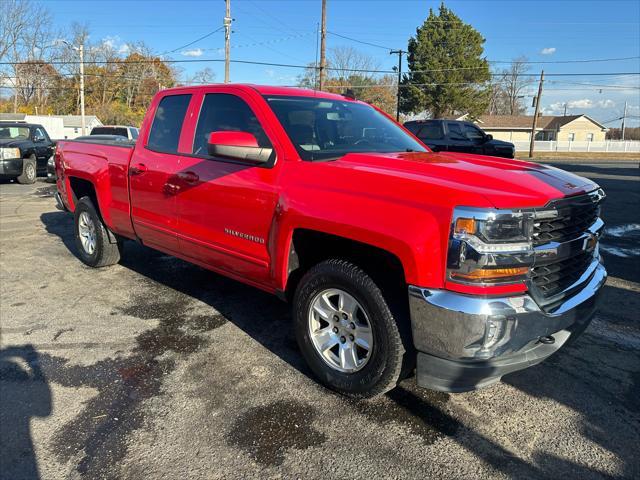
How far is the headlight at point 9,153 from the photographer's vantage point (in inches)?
552

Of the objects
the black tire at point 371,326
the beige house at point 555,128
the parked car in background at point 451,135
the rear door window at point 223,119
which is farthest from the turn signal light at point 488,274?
the beige house at point 555,128

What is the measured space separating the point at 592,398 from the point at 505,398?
54 centimetres

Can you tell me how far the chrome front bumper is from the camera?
2.41 meters

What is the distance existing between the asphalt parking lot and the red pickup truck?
0.35 m

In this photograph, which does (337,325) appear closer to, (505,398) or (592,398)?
(505,398)

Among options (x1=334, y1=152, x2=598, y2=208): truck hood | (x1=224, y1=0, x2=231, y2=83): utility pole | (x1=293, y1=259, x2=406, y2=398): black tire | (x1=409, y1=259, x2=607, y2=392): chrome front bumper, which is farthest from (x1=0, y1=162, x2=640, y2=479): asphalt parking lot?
(x1=224, y1=0, x2=231, y2=83): utility pole

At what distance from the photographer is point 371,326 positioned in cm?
284

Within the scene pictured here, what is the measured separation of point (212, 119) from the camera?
4055 millimetres

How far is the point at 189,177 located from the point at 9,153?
42.9ft

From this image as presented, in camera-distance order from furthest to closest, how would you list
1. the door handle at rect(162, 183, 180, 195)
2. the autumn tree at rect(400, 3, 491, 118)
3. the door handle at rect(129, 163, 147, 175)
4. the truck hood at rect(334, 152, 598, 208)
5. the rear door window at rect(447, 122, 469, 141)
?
the autumn tree at rect(400, 3, 491, 118)
the rear door window at rect(447, 122, 469, 141)
the door handle at rect(129, 163, 147, 175)
the door handle at rect(162, 183, 180, 195)
the truck hood at rect(334, 152, 598, 208)

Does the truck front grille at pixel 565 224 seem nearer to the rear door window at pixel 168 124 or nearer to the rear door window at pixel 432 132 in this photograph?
the rear door window at pixel 168 124

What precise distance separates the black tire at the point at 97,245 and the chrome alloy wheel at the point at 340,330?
3.46 meters

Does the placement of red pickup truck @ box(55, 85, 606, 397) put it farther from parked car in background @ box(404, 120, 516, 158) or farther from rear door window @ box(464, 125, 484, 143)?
rear door window @ box(464, 125, 484, 143)

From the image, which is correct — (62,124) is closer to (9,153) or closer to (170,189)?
(9,153)
